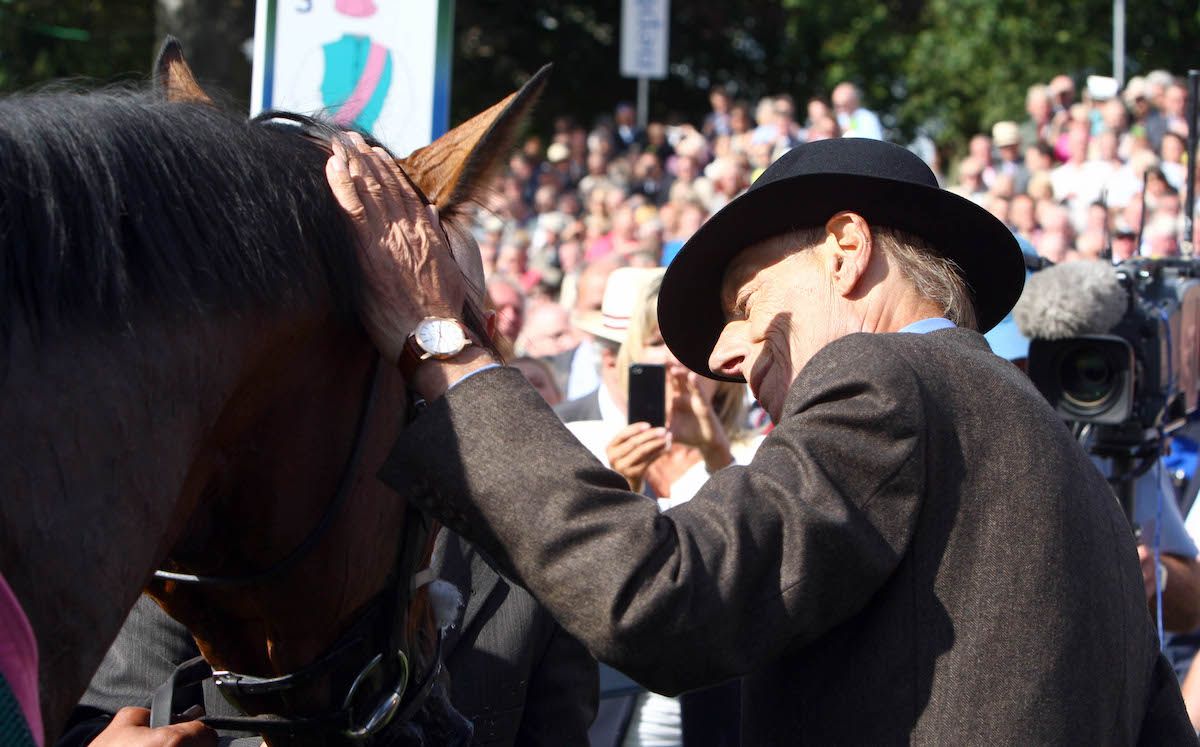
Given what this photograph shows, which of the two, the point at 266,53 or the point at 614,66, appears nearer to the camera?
the point at 266,53

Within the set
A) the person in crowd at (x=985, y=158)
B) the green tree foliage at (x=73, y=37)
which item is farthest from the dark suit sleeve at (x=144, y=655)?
the green tree foliage at (x=73, y=37)

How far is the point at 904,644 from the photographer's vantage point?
58.6 inches

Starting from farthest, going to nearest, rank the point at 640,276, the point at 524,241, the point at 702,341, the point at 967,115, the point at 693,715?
the point at 967,115 → the point at 524,241 → the point at 640,276 → the point at 693,715 → the point at 702,341

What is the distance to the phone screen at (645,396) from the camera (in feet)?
11.7

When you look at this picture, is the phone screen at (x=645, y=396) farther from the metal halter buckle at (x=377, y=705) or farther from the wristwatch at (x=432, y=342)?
the wristwatch at (x=432, y=342)

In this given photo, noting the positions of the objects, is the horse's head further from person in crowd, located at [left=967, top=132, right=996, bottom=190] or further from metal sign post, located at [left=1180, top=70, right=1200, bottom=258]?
person in crowd, located at [left=967, top=132, right=996, bottom=190]

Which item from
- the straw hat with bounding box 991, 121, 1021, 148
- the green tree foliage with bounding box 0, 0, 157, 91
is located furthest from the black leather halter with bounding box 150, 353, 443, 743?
the green tree foliage with bounding box 0, 0, 157, 91

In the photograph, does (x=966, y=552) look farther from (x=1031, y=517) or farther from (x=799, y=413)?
(x=799, y=413)

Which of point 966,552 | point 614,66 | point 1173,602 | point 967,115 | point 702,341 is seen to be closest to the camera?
point 966,552

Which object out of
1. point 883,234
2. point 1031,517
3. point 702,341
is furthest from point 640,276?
point 1031,517

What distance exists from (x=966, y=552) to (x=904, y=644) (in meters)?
0.13

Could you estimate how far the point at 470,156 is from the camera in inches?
65.4

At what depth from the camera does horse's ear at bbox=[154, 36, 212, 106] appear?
1.77 m

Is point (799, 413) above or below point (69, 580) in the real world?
above
